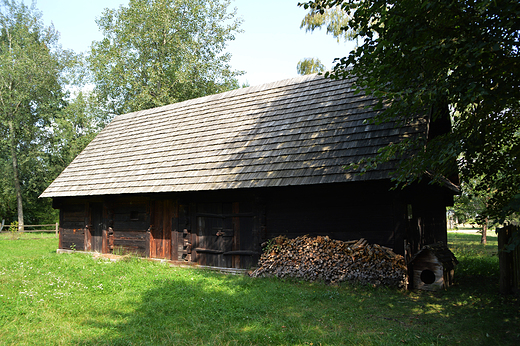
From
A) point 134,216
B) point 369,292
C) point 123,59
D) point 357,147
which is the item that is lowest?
point 369,292

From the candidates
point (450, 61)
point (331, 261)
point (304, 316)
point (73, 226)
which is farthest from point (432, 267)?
point (73, 226)

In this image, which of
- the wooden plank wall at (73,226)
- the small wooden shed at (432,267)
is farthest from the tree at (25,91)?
the small wooden shed at (432,267)

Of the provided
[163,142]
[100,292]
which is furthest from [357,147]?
[163,142]

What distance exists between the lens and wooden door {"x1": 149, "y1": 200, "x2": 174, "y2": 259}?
1260 centimetres

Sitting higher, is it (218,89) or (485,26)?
(218,89)

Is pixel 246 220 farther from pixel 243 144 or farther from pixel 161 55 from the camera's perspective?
pixel 161 55

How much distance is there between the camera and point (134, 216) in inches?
537

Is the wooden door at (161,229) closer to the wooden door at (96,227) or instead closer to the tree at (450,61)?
the wooden door at (96,227)

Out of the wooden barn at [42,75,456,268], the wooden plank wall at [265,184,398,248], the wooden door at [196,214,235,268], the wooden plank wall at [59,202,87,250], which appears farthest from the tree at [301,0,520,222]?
the wooden plank wall at [59,202,87,250]

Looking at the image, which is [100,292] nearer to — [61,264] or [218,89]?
[61,264]

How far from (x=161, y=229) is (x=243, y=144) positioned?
4.13 meters

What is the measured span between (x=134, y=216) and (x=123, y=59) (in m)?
20.3

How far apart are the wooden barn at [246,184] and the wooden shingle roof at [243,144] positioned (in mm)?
44

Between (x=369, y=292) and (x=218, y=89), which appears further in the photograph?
Result: (x=218, y=89)
